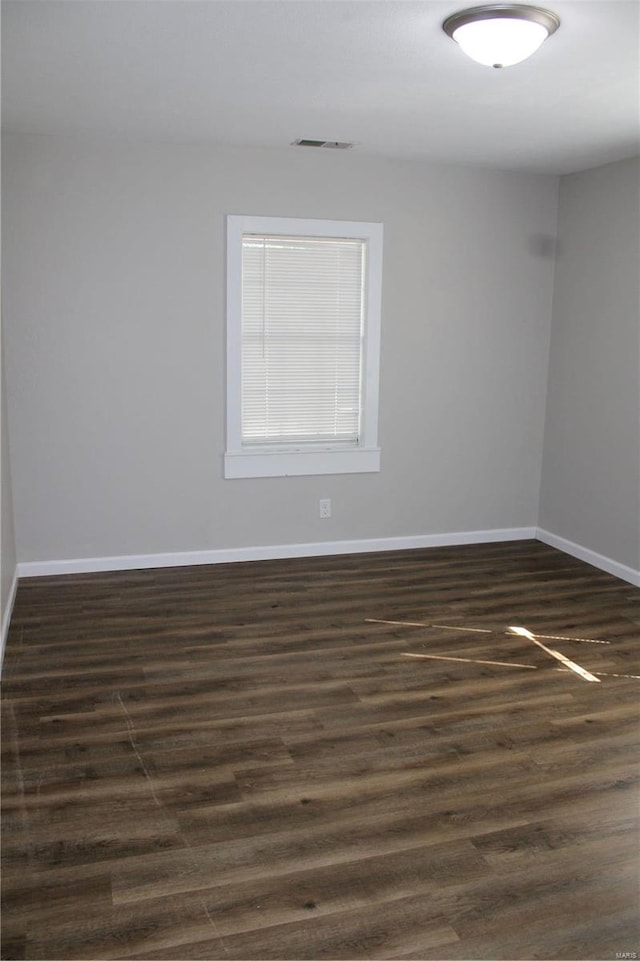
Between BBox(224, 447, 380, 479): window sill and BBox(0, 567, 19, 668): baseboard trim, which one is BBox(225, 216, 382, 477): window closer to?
BBox(224, 447, 380, 479): window sill

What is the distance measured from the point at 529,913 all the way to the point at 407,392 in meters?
3.62

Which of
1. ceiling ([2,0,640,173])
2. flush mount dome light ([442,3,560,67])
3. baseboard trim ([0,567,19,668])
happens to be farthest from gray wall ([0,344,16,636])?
flush mount dome light ([442,3,560,67])

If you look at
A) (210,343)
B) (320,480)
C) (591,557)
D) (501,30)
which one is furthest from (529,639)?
(501,30)

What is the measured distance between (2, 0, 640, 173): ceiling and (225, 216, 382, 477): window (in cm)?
58

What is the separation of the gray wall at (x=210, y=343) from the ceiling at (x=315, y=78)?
335 millimetres

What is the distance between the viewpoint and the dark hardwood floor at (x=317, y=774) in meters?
2.14

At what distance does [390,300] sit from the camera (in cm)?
521

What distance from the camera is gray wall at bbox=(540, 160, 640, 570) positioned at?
15.9 ft

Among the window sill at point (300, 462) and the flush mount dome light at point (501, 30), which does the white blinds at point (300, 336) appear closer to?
Result: the window sill at point (300, 462)

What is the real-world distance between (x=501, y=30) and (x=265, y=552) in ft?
11.0

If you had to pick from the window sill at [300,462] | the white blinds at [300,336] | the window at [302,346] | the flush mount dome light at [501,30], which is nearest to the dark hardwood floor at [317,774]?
the window sill at [300,462]

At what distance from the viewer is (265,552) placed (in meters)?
5.25

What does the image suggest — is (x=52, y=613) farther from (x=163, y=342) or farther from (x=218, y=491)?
(x=163, y=342)

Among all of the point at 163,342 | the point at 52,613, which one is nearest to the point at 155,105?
the point at 163,342
